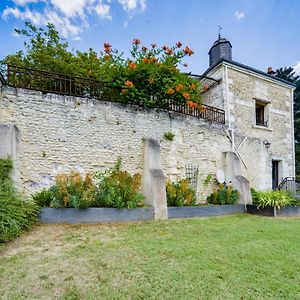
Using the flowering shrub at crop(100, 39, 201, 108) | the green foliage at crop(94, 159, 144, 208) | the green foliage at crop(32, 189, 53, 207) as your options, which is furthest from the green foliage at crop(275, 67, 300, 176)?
the green foliage at crop(32, 189, 53, 207)

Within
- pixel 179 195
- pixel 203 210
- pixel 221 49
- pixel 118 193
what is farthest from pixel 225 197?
pixel 221 49

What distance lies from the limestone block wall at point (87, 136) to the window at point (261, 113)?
462 cm

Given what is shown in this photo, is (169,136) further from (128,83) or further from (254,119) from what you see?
(254,119)

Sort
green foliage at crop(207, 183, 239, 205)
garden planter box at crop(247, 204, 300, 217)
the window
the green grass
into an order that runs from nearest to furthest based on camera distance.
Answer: the green grass → garden planter box at crop(247, 204, 300, 217) → green foliage at crop(207, 183, 239, 205) → the window

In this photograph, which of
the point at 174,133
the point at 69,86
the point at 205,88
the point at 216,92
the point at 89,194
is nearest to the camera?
the point at 89,194

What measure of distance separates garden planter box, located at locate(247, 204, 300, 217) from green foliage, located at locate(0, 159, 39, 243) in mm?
6842

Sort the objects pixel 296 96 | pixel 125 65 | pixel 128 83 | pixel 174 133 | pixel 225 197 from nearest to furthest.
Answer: pixel 128 83
pixel 225 197
pixel 174 133
pixel 125 65
pixel 296 96

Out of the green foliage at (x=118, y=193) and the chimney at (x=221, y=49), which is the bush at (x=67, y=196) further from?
the chimney at (x=221, y=49)

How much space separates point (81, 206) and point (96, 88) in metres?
4.30

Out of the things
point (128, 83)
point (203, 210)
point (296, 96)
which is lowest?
point (203, 210)

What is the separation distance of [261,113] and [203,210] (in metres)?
7.85

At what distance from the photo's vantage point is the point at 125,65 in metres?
8.81

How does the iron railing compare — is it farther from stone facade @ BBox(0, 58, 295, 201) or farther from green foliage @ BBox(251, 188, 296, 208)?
green foliage @ BBox(251, 188, 296, 208)

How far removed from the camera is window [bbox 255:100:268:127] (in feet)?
38.1
